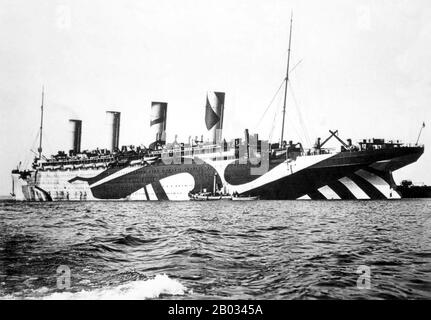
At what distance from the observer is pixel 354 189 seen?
30.9 m

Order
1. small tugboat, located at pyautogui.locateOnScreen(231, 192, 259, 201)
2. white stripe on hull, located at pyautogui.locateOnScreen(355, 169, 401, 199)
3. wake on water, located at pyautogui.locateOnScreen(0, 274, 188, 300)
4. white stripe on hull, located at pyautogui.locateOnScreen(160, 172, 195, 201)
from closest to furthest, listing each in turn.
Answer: wake on water, located at pyautogui.locateOnScreen(0, 274, 188, 300), white stripe on hull, located at pyautogui.locateOnScreen(355, 169, 401, 199), small tugboat, located at pyautogui.locateOnScreen(231, 192, 259, 201), white stripe on hull, located at pyautogui.locateOnScreen(160, 172, 195, 201)

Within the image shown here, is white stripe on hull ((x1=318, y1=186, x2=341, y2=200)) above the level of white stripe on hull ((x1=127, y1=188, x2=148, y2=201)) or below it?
above

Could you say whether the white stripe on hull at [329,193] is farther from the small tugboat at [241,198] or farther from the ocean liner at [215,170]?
the small tugboat at [241,198]

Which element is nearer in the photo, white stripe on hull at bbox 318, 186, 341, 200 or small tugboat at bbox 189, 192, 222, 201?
white stripe on hull at bbox 318, 186, 341, 200

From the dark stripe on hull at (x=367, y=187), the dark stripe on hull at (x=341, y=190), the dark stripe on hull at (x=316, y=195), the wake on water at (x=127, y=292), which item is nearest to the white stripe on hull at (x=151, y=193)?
the dark stripe on hull at (x=316, y=195)

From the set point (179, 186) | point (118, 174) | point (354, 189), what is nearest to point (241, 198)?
point (179, 186)

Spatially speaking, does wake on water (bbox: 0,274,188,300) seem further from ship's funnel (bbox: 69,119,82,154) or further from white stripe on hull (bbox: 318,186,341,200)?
ship's funnel (bbox: 69,119,82,154)

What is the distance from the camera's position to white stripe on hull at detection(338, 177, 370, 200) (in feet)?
100

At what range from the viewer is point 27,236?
10.2m

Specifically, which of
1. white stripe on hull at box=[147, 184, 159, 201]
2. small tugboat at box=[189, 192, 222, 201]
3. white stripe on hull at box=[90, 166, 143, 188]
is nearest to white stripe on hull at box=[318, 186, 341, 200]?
small tugboat at box=[189, 192, 222, 201]

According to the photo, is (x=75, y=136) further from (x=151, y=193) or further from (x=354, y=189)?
(x=354, y=189)
